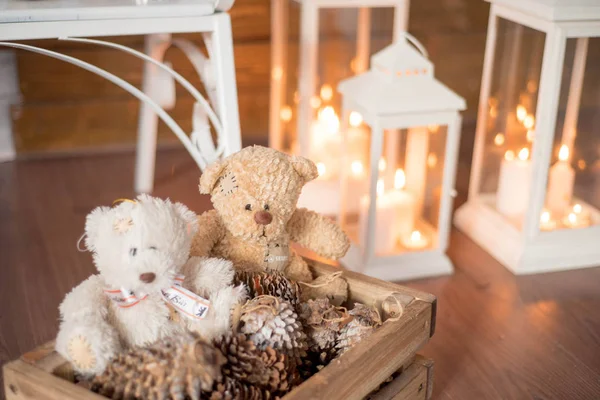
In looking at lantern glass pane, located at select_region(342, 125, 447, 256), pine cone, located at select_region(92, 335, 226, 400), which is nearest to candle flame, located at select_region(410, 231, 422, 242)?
lantern glass pane, located at select_region(342, 125, 447, 256)

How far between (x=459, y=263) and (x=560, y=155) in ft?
1.01

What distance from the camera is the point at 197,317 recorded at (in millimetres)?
853

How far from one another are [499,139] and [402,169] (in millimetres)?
274

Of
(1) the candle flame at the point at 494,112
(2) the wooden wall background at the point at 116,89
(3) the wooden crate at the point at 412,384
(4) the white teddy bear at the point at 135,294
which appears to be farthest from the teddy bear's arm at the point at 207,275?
(2) the wooden wall background at the point at 116,89

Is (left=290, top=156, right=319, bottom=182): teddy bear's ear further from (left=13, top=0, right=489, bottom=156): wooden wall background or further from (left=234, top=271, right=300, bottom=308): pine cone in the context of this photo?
(left=13, top=0, right=489, bottom=156): wooden wall background

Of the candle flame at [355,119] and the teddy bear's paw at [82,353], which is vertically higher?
the candle flame at [355,119]

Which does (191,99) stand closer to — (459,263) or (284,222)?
(459,263)

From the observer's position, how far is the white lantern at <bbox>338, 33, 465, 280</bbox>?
135 cm

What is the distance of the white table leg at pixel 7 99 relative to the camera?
2004mm

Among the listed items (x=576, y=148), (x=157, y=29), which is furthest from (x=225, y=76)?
(x=576, y=148)

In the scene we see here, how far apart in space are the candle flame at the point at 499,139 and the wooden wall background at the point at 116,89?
0.59 metres

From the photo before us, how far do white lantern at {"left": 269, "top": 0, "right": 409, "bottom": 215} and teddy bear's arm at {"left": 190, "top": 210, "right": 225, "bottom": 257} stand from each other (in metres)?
0.66

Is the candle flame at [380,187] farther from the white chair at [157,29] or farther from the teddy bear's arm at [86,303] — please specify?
the teddy bear's arm at [86,303]

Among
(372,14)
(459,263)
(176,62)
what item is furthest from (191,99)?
(459,263)
